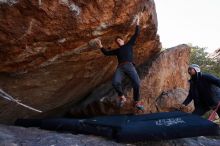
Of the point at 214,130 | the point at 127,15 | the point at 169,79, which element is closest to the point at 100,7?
the point at 127,15

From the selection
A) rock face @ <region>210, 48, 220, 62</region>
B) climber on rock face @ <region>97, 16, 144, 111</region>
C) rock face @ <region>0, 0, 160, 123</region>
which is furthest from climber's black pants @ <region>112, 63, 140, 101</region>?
rock face @ <region>210, 48, 220, 62</region>

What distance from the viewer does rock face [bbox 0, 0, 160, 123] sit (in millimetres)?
8156

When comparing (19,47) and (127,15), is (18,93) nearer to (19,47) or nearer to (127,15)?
(19,47)

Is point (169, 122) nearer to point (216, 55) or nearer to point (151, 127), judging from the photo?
point (151, 127)

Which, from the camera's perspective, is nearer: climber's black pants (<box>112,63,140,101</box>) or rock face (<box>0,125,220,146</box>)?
rock face (<box>0,125,220,146</box>)

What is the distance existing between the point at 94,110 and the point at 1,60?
4.72 m

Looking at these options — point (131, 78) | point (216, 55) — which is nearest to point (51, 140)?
point (131, 78)

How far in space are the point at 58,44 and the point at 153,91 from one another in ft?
16.5

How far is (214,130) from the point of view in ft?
23.7

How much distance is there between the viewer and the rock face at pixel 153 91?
481 inches

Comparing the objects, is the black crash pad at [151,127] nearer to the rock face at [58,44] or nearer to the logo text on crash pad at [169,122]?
the logo text on crash pad at [169,122]

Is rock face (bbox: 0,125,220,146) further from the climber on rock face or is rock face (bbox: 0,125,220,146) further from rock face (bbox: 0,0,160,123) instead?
rock face (bbox: 0,0,160,123)

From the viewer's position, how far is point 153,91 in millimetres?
12812

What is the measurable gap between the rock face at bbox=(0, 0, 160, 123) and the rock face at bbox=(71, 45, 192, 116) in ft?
2.10
